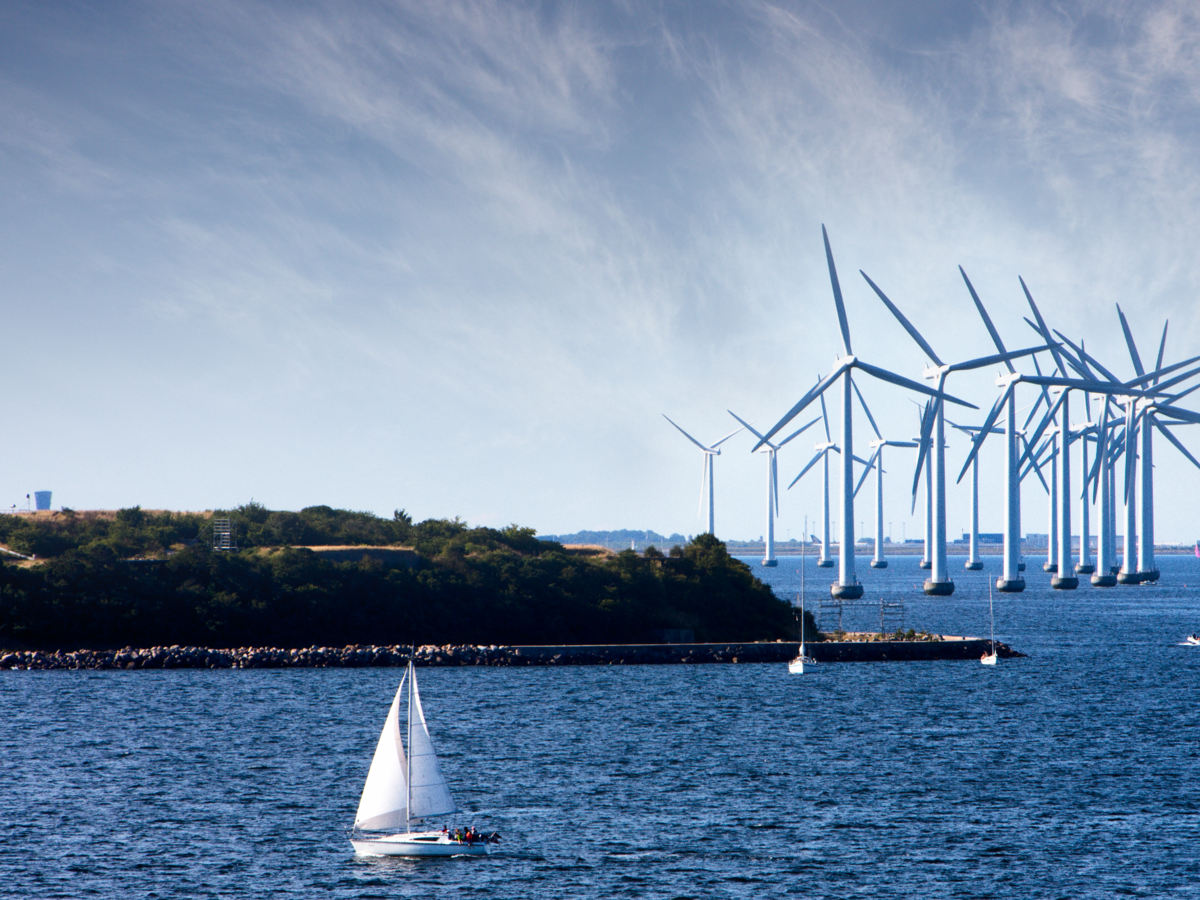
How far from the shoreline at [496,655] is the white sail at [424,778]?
50963 millimetres

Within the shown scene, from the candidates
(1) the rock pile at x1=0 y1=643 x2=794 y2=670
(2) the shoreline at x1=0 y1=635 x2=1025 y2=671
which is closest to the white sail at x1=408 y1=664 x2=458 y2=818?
(2) the shoreline at x1=0 y1=635 x2=1025 y2=671

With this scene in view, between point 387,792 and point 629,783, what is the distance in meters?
17.2

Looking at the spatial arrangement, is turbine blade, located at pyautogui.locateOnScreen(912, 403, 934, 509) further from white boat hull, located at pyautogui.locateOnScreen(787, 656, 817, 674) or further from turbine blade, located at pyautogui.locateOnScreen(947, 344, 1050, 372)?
white boat hull, located at pyautogui.locateOnScreen(787, 656, 817, 674)

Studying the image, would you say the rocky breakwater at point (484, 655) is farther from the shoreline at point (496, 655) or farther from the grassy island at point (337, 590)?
the grassy island at point (337, 590)

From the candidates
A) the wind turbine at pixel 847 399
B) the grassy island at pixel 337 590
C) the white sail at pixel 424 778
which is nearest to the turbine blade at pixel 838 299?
the wind turbine at pixel 847 399

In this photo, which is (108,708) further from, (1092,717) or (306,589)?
(1092,717)

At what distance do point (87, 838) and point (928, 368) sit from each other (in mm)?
149497

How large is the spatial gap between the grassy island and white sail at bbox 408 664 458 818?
6710 centimetres

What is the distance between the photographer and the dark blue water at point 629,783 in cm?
4131

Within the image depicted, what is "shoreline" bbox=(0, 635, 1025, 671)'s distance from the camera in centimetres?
9756

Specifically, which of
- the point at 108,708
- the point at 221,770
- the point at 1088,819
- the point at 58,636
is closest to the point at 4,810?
the point at 221,770

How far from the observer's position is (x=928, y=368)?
17462 centimetres

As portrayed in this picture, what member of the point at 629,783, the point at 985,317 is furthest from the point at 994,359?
the point at 629,783

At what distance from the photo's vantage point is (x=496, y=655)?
334 ft
